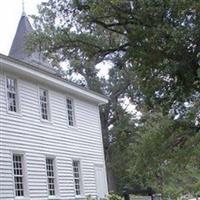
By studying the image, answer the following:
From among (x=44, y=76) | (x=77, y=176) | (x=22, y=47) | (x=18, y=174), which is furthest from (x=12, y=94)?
(x=22, y=47)

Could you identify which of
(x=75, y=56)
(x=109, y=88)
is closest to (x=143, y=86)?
(x=75, y=56)

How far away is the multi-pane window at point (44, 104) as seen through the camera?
25656 millimetres

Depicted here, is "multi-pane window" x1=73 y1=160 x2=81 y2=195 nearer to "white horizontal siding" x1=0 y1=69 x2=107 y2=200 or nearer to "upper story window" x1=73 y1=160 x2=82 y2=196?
"upper story window" x1=73 y1=160 x2=82 y2=196

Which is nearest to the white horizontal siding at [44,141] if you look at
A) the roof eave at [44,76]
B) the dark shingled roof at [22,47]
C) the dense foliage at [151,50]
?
the roof eave at [44,76]

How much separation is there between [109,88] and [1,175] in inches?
1132

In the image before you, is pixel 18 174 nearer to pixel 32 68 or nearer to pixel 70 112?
pixel 32 68

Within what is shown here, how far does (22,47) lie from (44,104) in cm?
1100

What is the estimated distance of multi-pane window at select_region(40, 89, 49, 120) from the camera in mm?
25656

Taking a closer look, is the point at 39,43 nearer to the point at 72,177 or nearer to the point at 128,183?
the point at 72,177

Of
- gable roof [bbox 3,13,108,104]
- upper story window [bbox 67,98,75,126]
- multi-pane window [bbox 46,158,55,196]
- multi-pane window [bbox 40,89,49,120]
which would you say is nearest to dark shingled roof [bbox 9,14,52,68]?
gable roof [bbox 3,13,108,104]

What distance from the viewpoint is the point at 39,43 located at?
19.6 m

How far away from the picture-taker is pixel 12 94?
2303 cm

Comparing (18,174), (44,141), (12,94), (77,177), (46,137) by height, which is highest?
(12,94)

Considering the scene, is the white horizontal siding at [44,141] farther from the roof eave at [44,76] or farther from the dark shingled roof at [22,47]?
the dark shingled roof at [22,47]
